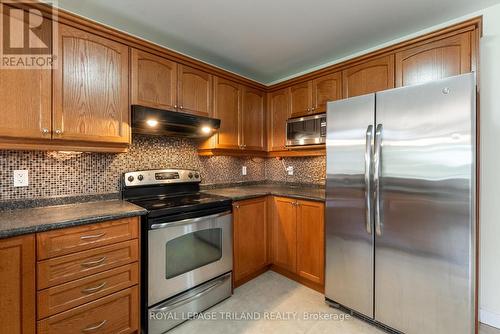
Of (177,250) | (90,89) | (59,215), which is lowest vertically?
(177,250)

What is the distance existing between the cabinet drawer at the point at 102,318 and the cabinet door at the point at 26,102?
1120 millimetres

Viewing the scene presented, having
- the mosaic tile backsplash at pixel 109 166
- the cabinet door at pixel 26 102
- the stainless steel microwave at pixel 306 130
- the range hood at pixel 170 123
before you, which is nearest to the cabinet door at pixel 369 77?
the stainless steel microwave at pixel 306 130

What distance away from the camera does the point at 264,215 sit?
2602 millimetres

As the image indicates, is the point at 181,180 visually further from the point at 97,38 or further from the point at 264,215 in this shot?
the point at 97,38

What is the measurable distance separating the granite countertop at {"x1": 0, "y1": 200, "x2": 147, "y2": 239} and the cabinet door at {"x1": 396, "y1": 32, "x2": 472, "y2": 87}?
7.74 ft

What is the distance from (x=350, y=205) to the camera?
1.88 m

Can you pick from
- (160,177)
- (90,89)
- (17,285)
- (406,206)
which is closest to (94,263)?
(17,285)

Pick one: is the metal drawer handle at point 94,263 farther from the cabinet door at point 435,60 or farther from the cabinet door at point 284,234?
the cabinet door at point 435,60

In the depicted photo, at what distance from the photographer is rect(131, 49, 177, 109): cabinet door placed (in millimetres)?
1928

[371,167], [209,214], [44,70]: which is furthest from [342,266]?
[44,70]

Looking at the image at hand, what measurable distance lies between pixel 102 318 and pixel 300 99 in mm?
2647

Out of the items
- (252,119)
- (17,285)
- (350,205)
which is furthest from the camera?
(252,119)

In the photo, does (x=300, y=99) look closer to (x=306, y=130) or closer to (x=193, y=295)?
(x=306, y=130)

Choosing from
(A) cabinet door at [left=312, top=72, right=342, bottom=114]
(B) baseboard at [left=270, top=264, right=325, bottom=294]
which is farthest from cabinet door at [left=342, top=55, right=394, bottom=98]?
(B) baseboard at [left=270, top=264, right=325, bottom=294]
